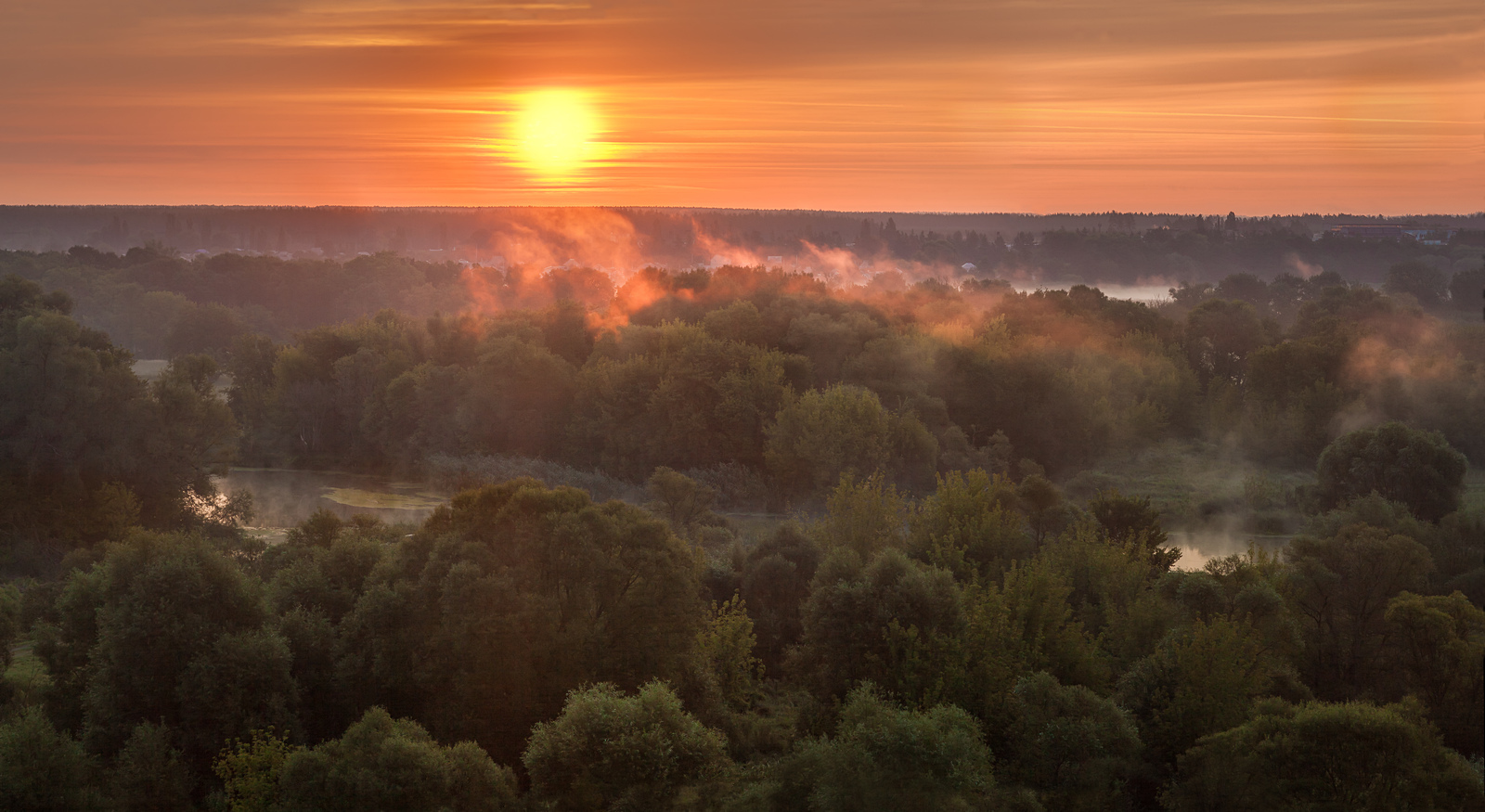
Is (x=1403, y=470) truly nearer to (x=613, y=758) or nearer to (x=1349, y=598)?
(x=1349, y=598)

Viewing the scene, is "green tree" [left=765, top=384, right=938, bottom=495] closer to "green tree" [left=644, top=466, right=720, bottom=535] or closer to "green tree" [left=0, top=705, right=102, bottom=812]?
"green tree" [left=644, top=466, right=720, bottom=535]

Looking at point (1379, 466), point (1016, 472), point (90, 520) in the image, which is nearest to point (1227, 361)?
point (1016, 472)

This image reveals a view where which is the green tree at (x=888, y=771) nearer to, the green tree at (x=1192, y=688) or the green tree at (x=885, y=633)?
the green tree at (x=885, y=633)

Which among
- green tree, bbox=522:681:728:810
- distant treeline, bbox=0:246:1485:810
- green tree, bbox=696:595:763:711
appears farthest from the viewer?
green tree, bbox=696:595:763:711

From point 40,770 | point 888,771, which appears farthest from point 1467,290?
point 40,770

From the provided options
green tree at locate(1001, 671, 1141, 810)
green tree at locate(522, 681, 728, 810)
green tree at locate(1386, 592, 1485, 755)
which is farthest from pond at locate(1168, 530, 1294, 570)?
green tree at locate(522, 681, 728, 810)

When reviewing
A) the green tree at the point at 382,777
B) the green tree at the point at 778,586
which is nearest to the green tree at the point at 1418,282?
the green tree at the point at 778,586

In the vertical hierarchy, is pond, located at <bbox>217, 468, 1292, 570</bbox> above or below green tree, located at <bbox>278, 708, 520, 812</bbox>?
below
